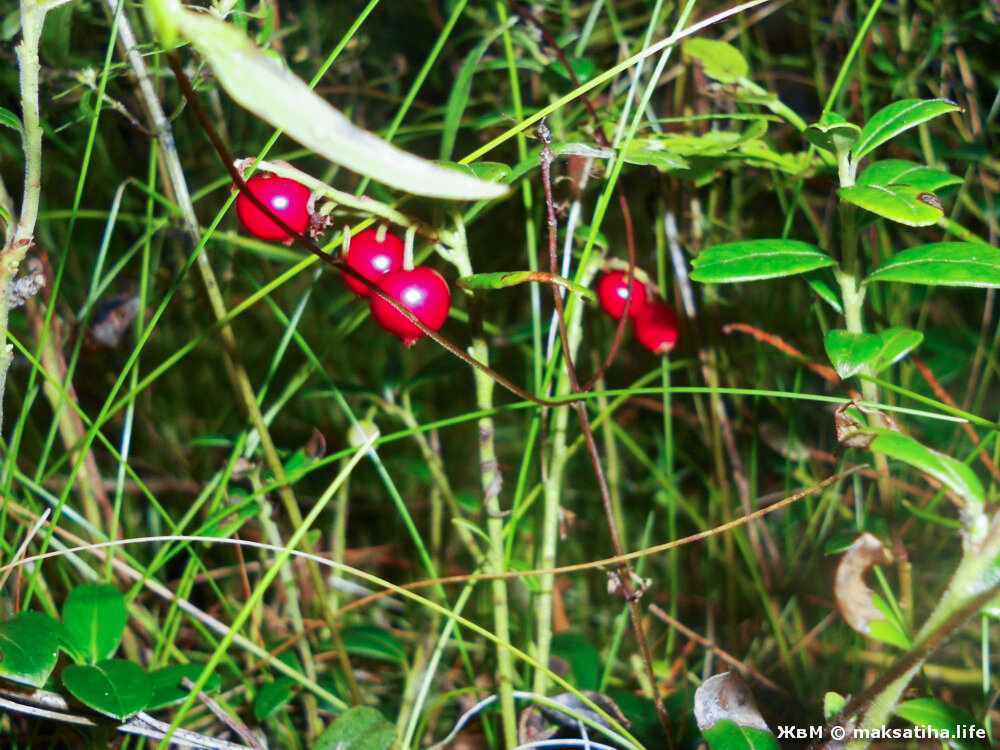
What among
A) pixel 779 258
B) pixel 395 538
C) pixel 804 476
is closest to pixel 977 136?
pixel 804 476

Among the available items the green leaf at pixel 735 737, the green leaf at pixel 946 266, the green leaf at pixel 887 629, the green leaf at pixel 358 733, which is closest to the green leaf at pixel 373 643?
the green leaf at pixel 358 733

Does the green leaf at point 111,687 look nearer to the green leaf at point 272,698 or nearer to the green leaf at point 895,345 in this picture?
the green leaf at point 272,698

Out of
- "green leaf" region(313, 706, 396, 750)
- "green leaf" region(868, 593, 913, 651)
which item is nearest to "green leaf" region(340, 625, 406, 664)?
"green leaf" region(313, 706, 396, 750)

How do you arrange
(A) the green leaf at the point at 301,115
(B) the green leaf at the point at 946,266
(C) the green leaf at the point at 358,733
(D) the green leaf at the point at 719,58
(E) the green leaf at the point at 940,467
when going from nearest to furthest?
(A) the green leaf at the point at 301,115, (E) the green leaf at the point at 940,467, (B) the green leaf at the point at 946,266, (C) the green leaf at the point at 358,733, (D) the green leaf at the point at 719,58

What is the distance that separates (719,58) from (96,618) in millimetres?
792

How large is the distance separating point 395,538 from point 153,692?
710 mm

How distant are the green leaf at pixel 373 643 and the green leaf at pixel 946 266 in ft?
1.94

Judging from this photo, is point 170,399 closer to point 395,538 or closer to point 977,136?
point 395,538

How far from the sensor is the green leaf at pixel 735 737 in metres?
0.55

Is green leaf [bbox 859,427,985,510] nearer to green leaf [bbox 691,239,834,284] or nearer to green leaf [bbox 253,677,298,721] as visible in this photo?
green leaf [bbox 691,239,834,284]

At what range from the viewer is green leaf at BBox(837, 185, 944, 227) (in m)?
0.51

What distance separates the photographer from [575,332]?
742 millimetres

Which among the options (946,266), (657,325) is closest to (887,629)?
(946,266)

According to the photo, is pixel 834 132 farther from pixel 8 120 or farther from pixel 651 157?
pixel 8 120
